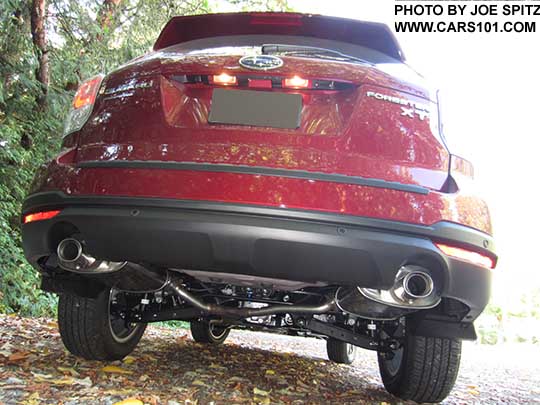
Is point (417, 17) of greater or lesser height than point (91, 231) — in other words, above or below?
above

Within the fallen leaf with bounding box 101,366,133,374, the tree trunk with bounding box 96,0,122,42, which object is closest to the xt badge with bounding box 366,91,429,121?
the fallen leaf with bounding box 101,366,133,374

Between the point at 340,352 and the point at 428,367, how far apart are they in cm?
211

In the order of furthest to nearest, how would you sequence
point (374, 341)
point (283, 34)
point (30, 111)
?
point (30, 111) → point (374, 341) → point (283, 34)

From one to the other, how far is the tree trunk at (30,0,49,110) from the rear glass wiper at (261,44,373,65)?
6.97 m

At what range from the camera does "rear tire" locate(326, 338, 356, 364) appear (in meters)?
4.57

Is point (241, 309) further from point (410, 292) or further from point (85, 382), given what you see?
point (410, 292)

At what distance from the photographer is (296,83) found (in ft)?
6.82

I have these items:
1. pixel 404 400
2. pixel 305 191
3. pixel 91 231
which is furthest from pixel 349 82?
pixel 404 400

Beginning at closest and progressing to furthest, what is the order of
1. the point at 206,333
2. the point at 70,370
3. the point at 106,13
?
the point at 70,370
the point at 206,333
the point at 106,13

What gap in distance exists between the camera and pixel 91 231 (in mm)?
1978

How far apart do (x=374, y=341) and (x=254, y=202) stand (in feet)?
4.20

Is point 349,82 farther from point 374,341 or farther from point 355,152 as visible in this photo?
point 374,341

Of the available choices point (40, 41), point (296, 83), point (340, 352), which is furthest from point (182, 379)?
point (40, 41)

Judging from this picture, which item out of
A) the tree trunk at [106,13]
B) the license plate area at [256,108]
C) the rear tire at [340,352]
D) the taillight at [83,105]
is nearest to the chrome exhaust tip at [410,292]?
the license plate area at [256,108]
